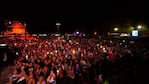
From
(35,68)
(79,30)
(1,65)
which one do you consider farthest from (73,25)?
(35,68)

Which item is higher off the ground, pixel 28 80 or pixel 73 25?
pixel 73 25

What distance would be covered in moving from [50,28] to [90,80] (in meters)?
100

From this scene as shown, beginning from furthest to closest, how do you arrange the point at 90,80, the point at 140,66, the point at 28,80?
the point at 90,80, the point at 28,80, the point at 140,66

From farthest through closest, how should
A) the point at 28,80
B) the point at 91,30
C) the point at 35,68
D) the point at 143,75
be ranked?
the point at 91,30 < the point at 35,68 < the point at 28,80 < the point at 143,75

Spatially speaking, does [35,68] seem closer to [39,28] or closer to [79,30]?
[79,30]

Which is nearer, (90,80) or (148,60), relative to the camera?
(148,60)

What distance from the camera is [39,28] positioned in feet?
351

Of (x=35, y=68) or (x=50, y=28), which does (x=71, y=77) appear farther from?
(x=50, y=28)

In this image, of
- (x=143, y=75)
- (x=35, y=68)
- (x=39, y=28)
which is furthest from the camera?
(x=39, y=28)

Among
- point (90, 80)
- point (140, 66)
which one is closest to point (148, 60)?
point (140, 66)

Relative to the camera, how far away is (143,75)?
10.9 meters

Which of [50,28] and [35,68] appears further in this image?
[50,28]

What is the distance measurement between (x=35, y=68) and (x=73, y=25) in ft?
269

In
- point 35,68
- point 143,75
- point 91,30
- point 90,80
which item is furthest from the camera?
point 91,30
